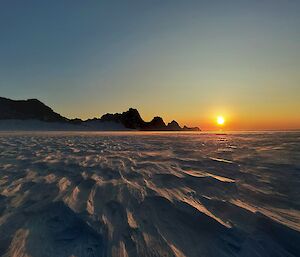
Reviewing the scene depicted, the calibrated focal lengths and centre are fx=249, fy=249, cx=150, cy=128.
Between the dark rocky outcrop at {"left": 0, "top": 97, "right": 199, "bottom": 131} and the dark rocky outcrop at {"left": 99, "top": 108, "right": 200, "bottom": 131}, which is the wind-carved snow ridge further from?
the dark rocky outcrop at {"left": 99, "top": 108, "right": 200, "bottom": 131}

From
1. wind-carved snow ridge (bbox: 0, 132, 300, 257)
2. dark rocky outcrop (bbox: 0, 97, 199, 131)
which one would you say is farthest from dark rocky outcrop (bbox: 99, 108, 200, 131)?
wind-carved snow ridge (bbox: 0, 132, 300, 257)

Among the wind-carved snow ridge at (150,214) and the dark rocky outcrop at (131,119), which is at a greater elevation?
the dark rocky outcrop at (131,119)

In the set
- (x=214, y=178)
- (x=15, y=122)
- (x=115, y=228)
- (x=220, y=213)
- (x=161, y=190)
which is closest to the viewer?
(x=115, y=228)

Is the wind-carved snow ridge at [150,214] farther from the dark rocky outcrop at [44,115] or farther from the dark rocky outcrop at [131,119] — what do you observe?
the dark rocky outcrop at [131,119]

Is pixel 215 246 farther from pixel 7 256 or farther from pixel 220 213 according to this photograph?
pixel 7 256

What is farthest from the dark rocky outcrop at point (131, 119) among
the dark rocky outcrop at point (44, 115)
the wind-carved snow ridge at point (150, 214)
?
the wind-carved snow ridge at point (150, 214)

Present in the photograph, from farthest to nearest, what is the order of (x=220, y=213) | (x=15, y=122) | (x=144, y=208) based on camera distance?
(x=15, y=122)
(x=144, y=208)
(x=220, y=213)

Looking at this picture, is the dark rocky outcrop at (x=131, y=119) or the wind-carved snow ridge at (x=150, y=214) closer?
the wind-carved snow ridge at (x=150, y=214)

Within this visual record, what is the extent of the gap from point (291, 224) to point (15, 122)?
279 ft

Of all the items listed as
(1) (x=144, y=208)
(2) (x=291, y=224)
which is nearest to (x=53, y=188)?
(1) (x=144, y=208)

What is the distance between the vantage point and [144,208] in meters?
3.59

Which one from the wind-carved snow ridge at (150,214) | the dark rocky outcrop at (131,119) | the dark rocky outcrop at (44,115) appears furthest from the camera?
the dark rocky outcrop at (131,119)

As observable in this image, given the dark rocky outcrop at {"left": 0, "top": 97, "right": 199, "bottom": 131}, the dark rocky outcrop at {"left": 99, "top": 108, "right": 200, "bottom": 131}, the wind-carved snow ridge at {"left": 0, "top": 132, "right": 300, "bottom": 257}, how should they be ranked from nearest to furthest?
the wind-carved snow ridge at {"left": 0, "top": 132, "right": 300, "bottom": 257}
the dark rocky outcrop at {"left": 0, "top": 97, "right": 199, "bottom": 131}
the dark rocky outcrop at {"left": 99, "top": 108, "right": 200, "bottom": 131}

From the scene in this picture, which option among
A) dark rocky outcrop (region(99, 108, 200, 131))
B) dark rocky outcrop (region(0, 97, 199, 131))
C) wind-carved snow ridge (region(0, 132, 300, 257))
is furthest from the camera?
dark rocky outcrop (region(99, 108, 200, 131))
